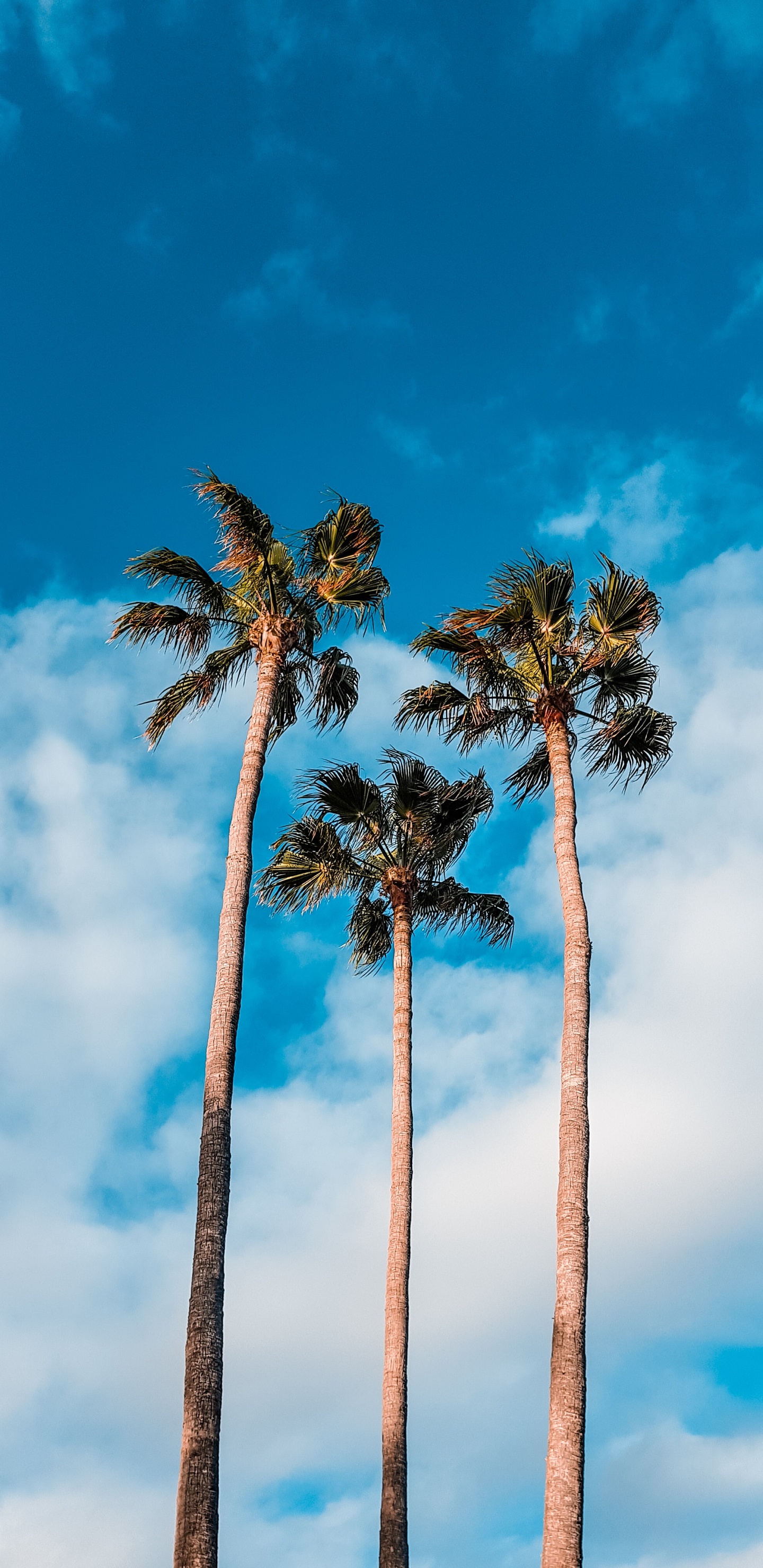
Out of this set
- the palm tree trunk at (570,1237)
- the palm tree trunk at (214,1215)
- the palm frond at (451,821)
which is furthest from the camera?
the palm frond at (451,821)

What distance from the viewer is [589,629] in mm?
19203

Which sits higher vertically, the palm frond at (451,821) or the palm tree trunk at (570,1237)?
the palm frond at (451,821)

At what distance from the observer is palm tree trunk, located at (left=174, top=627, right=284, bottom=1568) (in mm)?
12156

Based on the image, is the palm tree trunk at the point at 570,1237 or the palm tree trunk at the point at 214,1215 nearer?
the palm tree trunk at the point at 214,1215

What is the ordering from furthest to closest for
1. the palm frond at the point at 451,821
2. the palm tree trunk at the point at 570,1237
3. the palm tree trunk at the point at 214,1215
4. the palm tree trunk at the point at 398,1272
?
1. the palm frond at the point at 451,821
2. the palm tree trunk at the point at 398,1272
3. the palm tree trunk at the point at 570,1237
4. the palm tree trunk at the point at 214,1215

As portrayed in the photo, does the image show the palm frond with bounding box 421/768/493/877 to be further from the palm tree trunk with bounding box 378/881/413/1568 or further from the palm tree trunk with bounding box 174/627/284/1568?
the palm tree trunk with bounding box 174/627/284/1568

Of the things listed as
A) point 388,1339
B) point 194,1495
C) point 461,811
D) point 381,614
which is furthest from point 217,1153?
point 461,811

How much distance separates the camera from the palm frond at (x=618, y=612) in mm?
19016

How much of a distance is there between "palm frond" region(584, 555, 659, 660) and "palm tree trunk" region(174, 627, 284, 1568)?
4.86 metres

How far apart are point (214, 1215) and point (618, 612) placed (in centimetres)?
994

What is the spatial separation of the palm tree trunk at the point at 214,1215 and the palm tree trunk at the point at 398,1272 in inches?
241

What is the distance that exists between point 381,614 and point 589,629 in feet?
9.78

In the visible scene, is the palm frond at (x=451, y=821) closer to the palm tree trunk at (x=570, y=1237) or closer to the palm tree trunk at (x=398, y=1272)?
the palm tree trunk at (x=398, y=1272)

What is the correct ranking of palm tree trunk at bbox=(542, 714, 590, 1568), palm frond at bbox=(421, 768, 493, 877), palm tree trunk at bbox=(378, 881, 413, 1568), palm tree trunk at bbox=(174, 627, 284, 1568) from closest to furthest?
palm tree trunk at bbox=(174, 627, 284, 1568)
palm tree trunk at bbox=(542, 714, 590, 1568)
palm tree trunk at bbox=(378, 881, 413, 1568)
palm frond at bbox=(421, 768, 493, 877)
